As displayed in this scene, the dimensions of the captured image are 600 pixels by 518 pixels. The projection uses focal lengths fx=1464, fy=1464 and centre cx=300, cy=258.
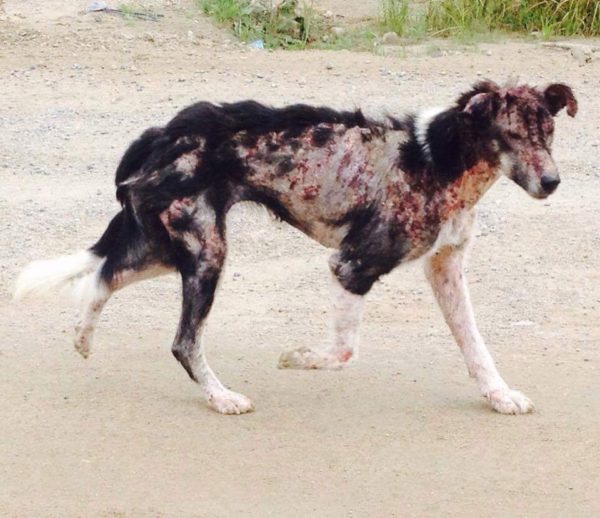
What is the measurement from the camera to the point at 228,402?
6.48 m

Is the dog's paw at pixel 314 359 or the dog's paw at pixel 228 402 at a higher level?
the dog's paw at pixel 314 359

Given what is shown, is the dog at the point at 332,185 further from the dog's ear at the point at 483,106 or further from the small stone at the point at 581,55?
the small stone at the point at 581,55

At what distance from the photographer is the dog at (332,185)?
6.38 m

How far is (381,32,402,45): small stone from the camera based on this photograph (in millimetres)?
14219

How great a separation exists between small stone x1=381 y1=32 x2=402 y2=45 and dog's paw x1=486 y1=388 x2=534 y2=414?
8.12 m

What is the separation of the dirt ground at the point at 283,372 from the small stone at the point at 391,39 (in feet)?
6.99

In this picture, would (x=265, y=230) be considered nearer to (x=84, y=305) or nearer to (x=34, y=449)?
(x=84, y=305)

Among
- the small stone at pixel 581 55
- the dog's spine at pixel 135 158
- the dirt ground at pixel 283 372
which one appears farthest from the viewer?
the small stone at pixel 581 55

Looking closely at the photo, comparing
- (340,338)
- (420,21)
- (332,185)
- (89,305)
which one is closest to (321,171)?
(332,185)

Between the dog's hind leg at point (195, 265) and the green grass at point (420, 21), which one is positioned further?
the green grass at point (420, 21)

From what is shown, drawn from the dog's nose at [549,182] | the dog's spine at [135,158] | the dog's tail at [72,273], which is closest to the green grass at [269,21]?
the dog's tail at [72,273]

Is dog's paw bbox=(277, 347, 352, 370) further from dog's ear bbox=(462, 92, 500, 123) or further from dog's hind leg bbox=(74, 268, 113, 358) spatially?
dog's ear bbox=(462, 92, 500, 123)

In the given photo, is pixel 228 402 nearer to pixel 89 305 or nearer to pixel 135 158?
A: pixel 89 305

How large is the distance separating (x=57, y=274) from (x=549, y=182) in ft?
7.53
